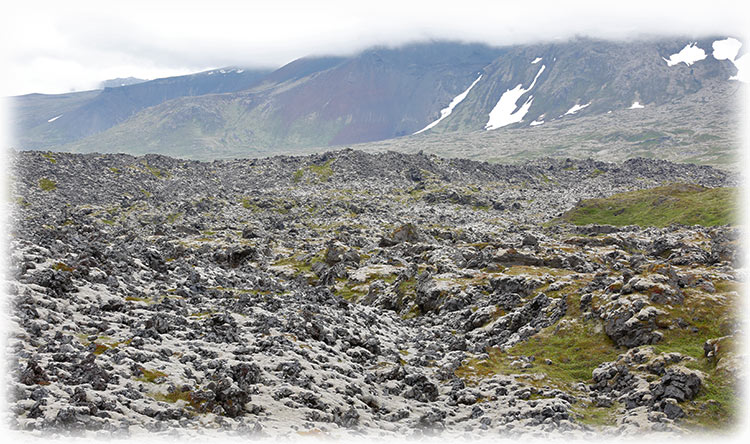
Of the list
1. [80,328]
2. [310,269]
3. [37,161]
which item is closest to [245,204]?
[37,161]

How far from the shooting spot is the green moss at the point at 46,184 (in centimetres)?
15462

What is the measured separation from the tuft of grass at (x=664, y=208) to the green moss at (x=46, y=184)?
168 m

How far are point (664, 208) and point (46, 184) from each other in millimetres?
197098

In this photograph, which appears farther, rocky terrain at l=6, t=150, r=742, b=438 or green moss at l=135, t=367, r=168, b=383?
green moss at l=135, t=367, r=168, b=383

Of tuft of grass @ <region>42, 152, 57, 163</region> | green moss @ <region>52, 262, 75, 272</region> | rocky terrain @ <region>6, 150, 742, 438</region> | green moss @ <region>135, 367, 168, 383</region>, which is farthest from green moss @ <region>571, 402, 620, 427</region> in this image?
tuft of grass @ <region>42, 152, 57, 163</region>

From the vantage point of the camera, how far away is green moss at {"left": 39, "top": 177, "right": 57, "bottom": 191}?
155m

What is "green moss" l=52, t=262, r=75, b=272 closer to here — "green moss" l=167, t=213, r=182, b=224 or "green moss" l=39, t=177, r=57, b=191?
"green moss" l=167, t=213, r=182, b=224

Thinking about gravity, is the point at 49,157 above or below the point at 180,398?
above

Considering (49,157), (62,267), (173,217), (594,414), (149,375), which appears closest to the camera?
(149,375)

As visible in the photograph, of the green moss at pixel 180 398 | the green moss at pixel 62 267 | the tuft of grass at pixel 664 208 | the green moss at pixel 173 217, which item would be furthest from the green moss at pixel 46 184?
the tuft of grass at pixel 664 208

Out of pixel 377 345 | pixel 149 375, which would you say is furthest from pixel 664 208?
pixel 149 375

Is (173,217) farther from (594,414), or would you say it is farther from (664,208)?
(664,208)

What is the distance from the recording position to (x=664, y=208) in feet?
515

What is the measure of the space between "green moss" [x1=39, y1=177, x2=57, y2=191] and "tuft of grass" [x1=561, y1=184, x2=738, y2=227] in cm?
16757
